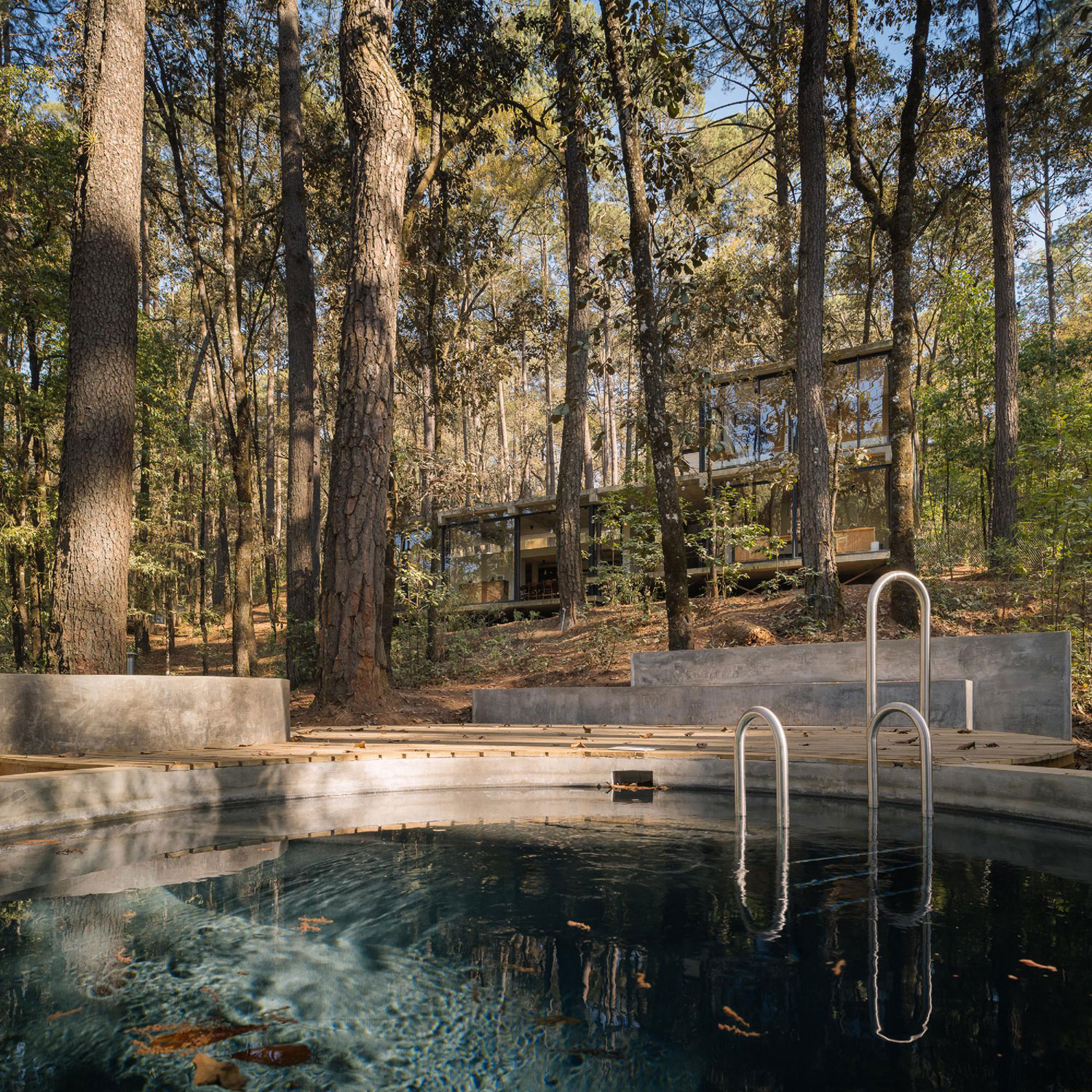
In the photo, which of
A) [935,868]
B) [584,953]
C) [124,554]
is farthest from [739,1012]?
[124,554]

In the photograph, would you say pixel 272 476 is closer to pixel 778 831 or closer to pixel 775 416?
pixel 775 416

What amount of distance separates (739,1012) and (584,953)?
615mm

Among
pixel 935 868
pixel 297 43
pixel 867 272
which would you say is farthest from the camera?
pixel 867 272

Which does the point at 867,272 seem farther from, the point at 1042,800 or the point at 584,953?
the point at 584,953

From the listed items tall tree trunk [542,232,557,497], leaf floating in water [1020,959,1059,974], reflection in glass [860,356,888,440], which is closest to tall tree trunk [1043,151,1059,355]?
reflection in glass [860,356,888,440]

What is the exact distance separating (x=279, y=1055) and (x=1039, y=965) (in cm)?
229

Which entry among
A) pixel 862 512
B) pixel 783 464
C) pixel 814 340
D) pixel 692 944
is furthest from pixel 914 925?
pixel 862 512

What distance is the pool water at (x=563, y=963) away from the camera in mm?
1922

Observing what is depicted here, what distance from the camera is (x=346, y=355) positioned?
7793mm

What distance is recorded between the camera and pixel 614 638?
12.7 m

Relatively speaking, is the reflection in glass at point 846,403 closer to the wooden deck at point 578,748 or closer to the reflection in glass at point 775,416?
the reflection in glass at point 775,416

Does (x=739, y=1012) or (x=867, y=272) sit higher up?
(x=867, y=272)

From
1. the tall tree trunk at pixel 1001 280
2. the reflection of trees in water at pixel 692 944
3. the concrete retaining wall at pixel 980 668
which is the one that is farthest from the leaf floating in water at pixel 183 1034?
the tall tree trunk at pixel 1001 280

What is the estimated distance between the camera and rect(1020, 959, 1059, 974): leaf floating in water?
2.46 m
